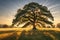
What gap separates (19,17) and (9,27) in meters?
1.84

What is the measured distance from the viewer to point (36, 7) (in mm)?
19516

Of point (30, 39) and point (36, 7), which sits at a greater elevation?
point (36, 7)

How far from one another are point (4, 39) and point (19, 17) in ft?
20.8

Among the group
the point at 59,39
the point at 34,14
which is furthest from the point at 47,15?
the point at 59,39

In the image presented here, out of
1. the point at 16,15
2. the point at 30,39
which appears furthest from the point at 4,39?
the point at 16,15

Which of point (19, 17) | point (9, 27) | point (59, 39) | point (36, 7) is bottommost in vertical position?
point (59, 39)

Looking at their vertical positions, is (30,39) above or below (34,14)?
below

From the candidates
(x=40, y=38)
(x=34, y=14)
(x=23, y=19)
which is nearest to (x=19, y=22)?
(x=23, y=19)

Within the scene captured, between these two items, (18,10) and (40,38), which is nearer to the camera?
(40,38)

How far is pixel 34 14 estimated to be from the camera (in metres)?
19.7

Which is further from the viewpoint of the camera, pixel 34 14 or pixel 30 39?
pixel 34 14

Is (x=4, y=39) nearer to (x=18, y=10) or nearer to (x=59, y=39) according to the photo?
(x=59, y=39)

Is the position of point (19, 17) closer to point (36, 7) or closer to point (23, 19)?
point (23, 19)

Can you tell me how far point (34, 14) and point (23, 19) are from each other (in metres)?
1.54
